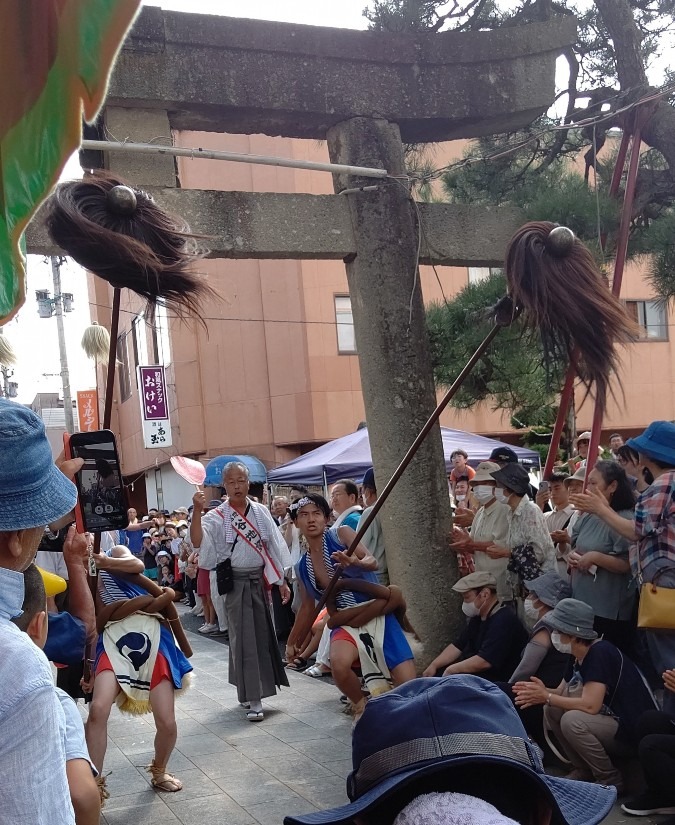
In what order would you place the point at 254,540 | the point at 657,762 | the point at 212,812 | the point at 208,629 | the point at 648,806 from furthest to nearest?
1. the point at 208,629
2. the point at 254,540
3. the point at 212,812
4. the point at 648,806
5. the point at 657,762

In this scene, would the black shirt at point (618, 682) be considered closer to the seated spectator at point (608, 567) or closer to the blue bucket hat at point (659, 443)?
the seated spectator at point (608, 567)

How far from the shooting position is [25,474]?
181cm

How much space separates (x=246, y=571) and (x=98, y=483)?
3.85 m

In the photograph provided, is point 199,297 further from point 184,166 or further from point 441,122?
point 184,166

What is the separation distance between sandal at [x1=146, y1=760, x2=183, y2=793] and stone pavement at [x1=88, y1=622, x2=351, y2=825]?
5cm

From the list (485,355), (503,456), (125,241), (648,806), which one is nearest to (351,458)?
Answer: (485,355)

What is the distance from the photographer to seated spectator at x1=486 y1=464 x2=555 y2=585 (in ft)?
21.3

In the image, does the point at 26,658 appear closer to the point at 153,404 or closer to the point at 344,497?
the point at 344,497

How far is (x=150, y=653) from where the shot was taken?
18.3 feet

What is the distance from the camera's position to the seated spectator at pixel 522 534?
6504 millimetres

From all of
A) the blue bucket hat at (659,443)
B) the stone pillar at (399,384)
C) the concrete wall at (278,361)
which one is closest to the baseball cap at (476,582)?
the stone pillar at (399,384)

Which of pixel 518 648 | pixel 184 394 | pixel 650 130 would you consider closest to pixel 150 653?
pixel 518 648

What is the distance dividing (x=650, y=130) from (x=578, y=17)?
59.4 inches

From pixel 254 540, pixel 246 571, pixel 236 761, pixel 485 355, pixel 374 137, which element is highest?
pixel 374 137
